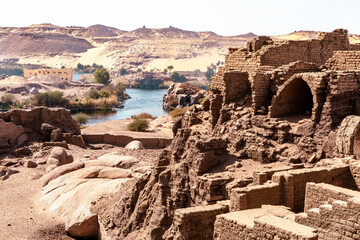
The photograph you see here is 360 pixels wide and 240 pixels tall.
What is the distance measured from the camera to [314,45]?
14539 mm

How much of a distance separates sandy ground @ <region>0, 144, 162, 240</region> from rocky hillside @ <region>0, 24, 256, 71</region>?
112090 mm

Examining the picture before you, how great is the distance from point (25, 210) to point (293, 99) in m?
8.98

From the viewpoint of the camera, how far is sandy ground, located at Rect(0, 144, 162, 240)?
527 inches

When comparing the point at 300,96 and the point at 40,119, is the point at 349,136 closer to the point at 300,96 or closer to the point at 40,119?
the point at 300,96

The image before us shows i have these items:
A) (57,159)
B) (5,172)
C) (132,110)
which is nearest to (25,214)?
(5,172)

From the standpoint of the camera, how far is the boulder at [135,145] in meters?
24.5

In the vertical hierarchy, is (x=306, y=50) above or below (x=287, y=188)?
above

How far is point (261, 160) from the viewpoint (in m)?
9.95

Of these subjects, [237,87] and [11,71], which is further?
[11,71]

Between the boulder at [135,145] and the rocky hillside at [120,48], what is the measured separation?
105581 millimetres

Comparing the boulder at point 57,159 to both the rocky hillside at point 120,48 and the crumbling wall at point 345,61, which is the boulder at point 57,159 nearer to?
the crumbling wall at point 345,61

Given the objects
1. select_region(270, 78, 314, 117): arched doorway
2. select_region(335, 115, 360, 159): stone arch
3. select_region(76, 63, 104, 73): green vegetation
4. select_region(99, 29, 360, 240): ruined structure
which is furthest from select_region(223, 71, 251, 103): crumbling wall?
select_region(76, 63, 104, 73): green vegetation

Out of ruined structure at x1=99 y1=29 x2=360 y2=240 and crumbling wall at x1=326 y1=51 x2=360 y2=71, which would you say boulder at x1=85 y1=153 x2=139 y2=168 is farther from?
crumbling wall at x1=326 y1=51 x2=360 y2=71

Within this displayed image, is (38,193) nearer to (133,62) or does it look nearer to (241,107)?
(241,107)
